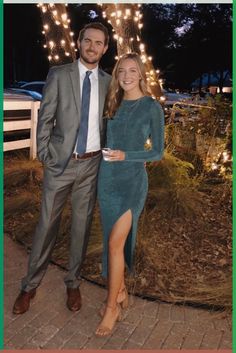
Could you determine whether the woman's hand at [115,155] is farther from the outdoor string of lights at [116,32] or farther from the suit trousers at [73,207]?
the outdoor string of lights at [116,32]

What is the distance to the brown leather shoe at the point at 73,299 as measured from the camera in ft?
12.6

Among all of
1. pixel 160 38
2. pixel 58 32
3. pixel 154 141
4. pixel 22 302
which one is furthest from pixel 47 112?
pixel 160 38

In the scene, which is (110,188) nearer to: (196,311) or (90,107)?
(90,107)

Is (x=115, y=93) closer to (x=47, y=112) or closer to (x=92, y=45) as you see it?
(x=92, y=45)

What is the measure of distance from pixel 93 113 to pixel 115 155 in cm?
54

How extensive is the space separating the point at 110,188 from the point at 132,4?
4.38 metres

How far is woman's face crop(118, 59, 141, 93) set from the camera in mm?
3342

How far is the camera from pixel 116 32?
7020mm

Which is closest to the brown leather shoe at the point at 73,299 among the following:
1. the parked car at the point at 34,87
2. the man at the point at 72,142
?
the man at the point at 72,142

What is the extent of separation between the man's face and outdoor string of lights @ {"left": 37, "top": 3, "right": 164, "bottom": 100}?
291 cm

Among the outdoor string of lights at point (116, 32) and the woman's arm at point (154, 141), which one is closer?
the woman's arm at point (154, 141)

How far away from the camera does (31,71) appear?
39.4 metres

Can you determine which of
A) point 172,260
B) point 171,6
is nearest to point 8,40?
point 171,6

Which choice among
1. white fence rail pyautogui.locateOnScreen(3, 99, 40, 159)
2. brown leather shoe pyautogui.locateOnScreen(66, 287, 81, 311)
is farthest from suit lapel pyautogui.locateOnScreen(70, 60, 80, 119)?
white fence rail pyautogui.locateOnScreen(3, 99, 40, 159)
